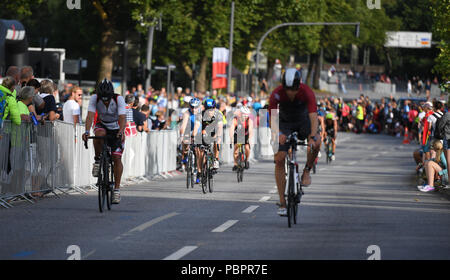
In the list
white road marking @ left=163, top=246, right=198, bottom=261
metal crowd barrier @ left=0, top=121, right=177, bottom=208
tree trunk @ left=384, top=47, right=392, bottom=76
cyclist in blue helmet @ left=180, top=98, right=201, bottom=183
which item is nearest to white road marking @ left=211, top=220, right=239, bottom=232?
white road marking @ left=163, top=246, right=198, bottom=261

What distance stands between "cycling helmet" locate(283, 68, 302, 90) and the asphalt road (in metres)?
1.70

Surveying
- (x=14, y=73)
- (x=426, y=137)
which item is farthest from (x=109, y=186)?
(x=426, y=137)

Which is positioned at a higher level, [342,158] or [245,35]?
[245,35]

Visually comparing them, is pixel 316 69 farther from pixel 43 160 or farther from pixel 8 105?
pixel 8 105

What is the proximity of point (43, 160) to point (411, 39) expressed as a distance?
263ft

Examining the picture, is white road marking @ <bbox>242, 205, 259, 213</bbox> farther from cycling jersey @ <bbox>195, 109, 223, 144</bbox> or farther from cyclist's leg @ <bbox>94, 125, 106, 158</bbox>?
cycling jersey @ <bbox>195, 109, 223, 144</bbox>

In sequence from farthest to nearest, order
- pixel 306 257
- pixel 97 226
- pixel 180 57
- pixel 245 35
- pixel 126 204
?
pixel 245 35 → pixel 180 57 → pixel 126 204 → pixel 97 226 → pixel 306 257

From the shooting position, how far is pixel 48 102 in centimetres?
1753

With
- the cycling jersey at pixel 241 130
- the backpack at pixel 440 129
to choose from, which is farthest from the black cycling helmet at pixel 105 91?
the cycling jersey at pixel 241 130

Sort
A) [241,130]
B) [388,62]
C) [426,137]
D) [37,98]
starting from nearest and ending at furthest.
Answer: [37,98] < [426,137] < [241,130] < [388,62]

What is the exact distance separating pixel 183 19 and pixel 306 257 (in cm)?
4530
